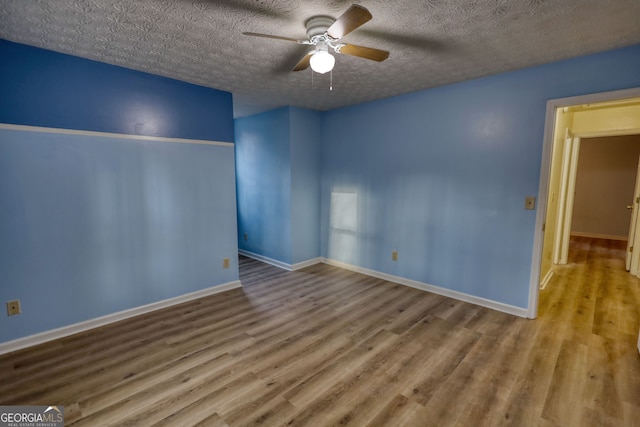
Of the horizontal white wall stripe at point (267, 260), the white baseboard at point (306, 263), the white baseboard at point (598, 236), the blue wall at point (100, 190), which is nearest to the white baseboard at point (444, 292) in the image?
the white baseboard at point (306, 263)

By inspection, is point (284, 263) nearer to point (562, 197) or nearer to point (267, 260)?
point (267, 260)

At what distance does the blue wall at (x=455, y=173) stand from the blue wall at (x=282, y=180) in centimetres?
39

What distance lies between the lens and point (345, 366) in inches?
85.4

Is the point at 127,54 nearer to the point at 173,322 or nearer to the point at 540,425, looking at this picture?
the point at 173,322

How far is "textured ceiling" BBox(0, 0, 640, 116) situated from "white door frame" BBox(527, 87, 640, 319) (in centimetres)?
36

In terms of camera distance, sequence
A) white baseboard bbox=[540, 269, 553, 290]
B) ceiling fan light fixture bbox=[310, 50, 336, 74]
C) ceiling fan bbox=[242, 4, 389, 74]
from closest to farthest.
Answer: ceiling fan bbox=[242, 4, 389, 74]
ceiling fan light fixture bbox=[310, 50, 336, 74]
white baseboard bbox=[540, 269, 553, 290]

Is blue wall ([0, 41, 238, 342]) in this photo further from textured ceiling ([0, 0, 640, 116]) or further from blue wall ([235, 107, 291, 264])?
blue wall ([235, 107, 291, 264])

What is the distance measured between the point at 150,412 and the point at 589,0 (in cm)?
350

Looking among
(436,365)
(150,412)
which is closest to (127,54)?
(150,412)

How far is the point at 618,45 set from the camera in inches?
88.0

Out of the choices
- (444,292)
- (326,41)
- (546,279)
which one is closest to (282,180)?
(326,41)

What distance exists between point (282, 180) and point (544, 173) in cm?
312

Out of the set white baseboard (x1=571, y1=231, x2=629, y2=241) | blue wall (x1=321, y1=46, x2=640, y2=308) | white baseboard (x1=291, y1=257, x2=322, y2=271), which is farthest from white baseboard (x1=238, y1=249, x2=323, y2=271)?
white baseboard (x1=571, y1=231, x2=629, y2=241)

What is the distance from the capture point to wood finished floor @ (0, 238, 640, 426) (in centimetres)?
174
